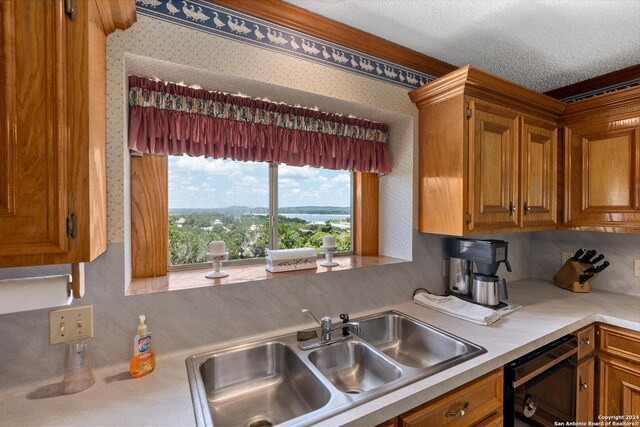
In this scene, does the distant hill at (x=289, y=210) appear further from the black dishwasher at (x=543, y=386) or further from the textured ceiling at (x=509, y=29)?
the black dishwasher at (x=543, y=386)

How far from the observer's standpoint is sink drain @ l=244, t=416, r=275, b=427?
102 cm

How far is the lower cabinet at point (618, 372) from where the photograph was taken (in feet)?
4.64

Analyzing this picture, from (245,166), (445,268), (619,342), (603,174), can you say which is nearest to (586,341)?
(619,342)

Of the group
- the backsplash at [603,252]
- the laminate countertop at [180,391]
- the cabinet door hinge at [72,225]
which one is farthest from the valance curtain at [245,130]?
the backsplash at [603,252]

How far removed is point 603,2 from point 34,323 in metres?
2.46

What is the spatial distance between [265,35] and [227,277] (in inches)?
42.9

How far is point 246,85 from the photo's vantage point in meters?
1.29

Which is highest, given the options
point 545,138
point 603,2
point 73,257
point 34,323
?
point 603,2

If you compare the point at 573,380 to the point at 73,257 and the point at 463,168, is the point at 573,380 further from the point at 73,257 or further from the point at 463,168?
the point at 73,257

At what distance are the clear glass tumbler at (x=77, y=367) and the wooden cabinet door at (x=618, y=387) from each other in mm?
2308

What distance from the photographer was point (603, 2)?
1219 millimetres

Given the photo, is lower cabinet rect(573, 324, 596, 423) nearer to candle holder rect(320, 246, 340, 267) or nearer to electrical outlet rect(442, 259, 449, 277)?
electrical outlet rect(442, 259, 449, 277)

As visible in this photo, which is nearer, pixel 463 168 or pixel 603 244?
pixel 463 168

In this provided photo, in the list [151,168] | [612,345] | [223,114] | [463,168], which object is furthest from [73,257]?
[612,345]
